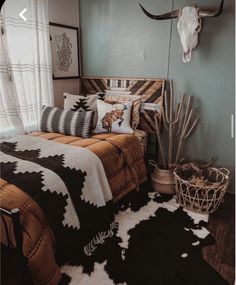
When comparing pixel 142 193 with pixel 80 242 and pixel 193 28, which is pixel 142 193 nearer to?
pixel 80 242

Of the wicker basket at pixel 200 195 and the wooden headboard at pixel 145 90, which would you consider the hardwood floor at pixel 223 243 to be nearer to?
the wicker basket at pixel 200 195

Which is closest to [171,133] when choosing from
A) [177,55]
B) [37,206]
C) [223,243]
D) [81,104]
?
[177,55]

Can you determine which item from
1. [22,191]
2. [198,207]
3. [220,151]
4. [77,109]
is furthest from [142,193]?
[22,191]

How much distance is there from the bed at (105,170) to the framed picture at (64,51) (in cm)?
25

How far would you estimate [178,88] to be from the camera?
269cm

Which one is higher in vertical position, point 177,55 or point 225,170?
point 177,55

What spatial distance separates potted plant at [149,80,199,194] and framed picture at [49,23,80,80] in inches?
51.5

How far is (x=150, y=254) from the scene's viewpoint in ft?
5.65

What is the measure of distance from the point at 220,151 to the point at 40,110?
6.73 feet

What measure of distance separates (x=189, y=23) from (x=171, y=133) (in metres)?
1.09

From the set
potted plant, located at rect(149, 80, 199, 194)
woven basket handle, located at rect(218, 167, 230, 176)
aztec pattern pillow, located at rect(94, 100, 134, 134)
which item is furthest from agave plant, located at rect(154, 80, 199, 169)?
woven basket handle, located at rect(218, 167, 230, 176)

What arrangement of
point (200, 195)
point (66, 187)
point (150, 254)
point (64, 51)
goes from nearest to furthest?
1. point (66, 187)
2. point (150, 254)
3. point (200, 195)
4. point (64, 51)

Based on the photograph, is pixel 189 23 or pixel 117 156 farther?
pixel 189 23

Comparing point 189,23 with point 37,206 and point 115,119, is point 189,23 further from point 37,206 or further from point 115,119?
point 37,206
